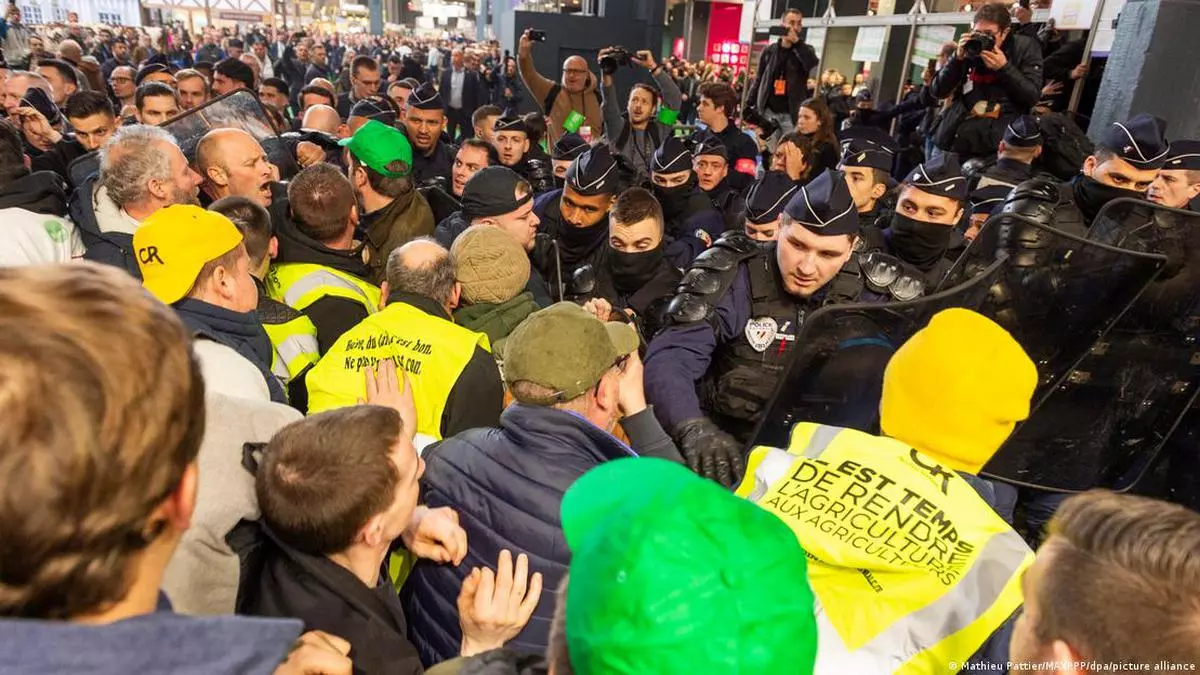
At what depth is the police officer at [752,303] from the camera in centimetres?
263

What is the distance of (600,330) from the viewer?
1921 mm

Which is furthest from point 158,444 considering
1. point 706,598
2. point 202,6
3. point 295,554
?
point 202,6

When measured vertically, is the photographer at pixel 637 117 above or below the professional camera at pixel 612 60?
below

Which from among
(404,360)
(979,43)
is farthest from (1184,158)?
(404,360)

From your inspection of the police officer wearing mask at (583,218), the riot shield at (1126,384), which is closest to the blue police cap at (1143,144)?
the riot shield at (1126,384)

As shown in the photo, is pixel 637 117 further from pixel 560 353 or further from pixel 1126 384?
pixel 560 353

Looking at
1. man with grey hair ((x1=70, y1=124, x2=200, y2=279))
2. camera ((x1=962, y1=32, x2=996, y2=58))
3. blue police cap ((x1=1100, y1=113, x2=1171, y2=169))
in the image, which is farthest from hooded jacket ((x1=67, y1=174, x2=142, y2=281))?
camera ((x1=962, y1=32, x2=996, y2=58))

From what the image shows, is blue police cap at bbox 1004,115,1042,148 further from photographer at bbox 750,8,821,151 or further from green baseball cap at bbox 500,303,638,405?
green baseball cap at bbox 500,303,638,405

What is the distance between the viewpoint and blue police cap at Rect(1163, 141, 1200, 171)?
12.5 ft

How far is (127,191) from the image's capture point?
9.78ft

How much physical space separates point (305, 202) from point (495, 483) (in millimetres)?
1896

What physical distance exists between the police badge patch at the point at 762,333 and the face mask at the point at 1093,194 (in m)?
2.44

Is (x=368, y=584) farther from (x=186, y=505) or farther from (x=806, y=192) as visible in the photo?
(x=806, y=192)

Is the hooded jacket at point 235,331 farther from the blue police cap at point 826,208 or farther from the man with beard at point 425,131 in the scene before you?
the man with beard at point 425,131
